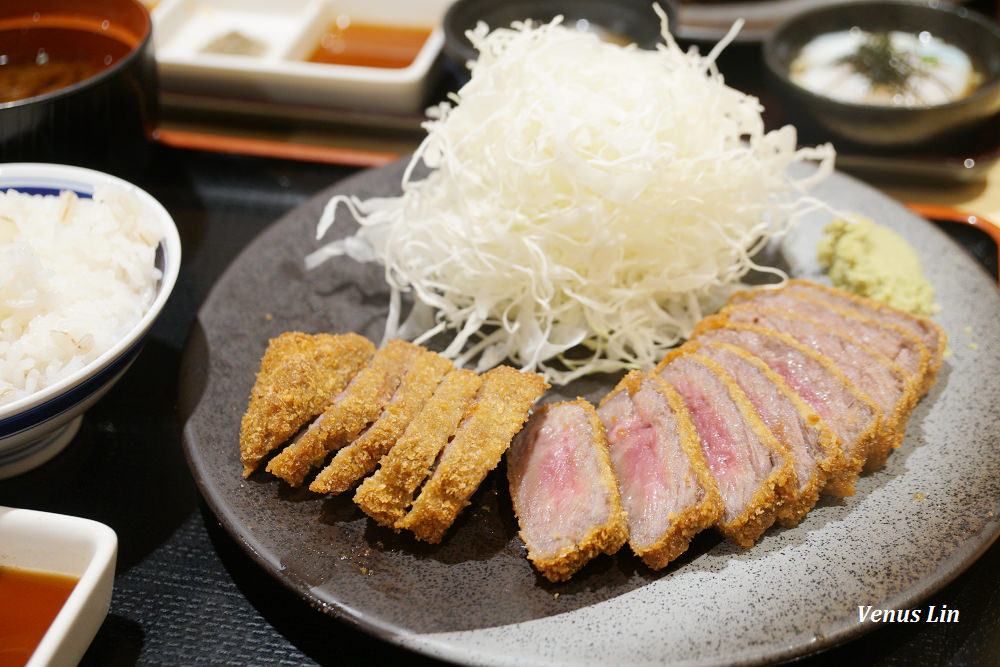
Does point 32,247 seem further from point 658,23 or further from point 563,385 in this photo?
point 658,23

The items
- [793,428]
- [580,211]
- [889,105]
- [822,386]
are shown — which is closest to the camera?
[793,428]

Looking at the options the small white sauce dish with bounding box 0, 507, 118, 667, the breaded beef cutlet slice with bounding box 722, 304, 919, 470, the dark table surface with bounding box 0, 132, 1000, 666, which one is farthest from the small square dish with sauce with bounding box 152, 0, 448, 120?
the small white sauce dish with bounding box 0, 507, 118, 667

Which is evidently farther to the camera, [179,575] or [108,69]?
[108,69]

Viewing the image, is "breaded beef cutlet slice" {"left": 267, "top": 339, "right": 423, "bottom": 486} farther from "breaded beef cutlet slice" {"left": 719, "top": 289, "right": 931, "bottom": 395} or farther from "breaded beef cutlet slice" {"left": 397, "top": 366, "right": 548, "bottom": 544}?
"breaded beef cutlet slice" {"left": 719, "top": 289, "right": 931, "bottom": 395}

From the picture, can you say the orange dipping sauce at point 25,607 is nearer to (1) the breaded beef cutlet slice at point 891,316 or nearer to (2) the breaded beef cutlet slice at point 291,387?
(2) the breaded beef cutlet slice at point 291,387

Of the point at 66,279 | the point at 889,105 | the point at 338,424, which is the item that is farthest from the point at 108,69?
the point at 889,105

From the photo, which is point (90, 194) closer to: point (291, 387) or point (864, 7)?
point (291, 387)

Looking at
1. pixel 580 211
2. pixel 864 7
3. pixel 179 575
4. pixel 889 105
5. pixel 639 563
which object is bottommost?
pixel 179 575
